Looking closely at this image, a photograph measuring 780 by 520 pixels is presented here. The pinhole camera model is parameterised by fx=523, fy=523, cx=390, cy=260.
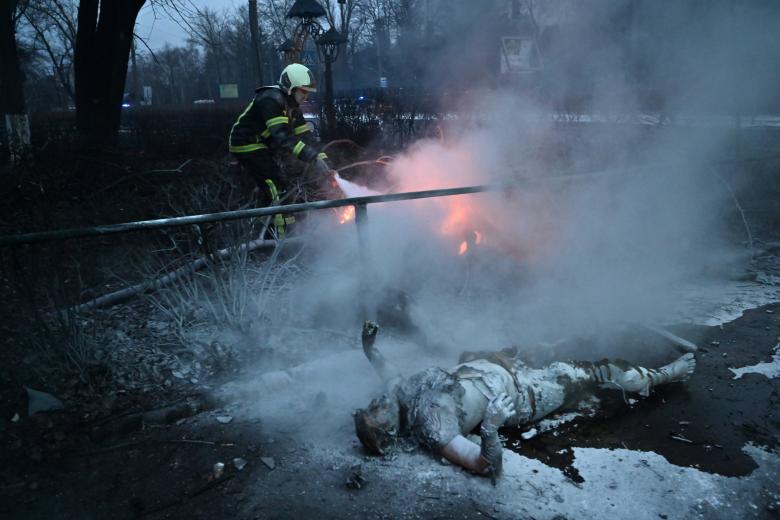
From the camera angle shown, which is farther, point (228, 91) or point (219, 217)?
point (228, 91)

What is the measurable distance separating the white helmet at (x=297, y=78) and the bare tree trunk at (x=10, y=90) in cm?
463

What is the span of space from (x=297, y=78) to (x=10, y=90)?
18.4 ft

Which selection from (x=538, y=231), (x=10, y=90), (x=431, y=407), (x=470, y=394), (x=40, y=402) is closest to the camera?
(x=431, y=407)

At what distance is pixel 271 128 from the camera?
6109mm

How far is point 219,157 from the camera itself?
10023 mm

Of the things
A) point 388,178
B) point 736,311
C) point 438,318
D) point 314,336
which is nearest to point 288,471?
point 314,336

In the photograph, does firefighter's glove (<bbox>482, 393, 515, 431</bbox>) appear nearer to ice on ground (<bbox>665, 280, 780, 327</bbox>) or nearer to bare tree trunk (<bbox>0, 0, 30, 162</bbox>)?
ice on ground (<bbox>665, 280, 780, 327</bbox>)

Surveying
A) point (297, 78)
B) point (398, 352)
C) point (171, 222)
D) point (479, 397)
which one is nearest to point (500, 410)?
point (479, 397)

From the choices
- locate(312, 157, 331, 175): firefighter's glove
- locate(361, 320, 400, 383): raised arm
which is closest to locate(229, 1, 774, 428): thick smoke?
locate(361, 320, 400, 383): raised arm

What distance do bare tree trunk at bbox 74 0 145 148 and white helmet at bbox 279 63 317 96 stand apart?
164 inches

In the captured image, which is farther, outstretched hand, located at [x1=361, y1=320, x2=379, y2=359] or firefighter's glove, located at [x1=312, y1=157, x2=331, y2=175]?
firefighter's glove, located at [x1=312, y1=157, x2=331, y2=175]

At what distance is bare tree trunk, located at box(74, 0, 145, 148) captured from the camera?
872 cm

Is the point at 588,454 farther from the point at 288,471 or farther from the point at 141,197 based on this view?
the point at 141,197

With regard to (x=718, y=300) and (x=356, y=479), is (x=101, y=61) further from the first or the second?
(x=718, y=300)
